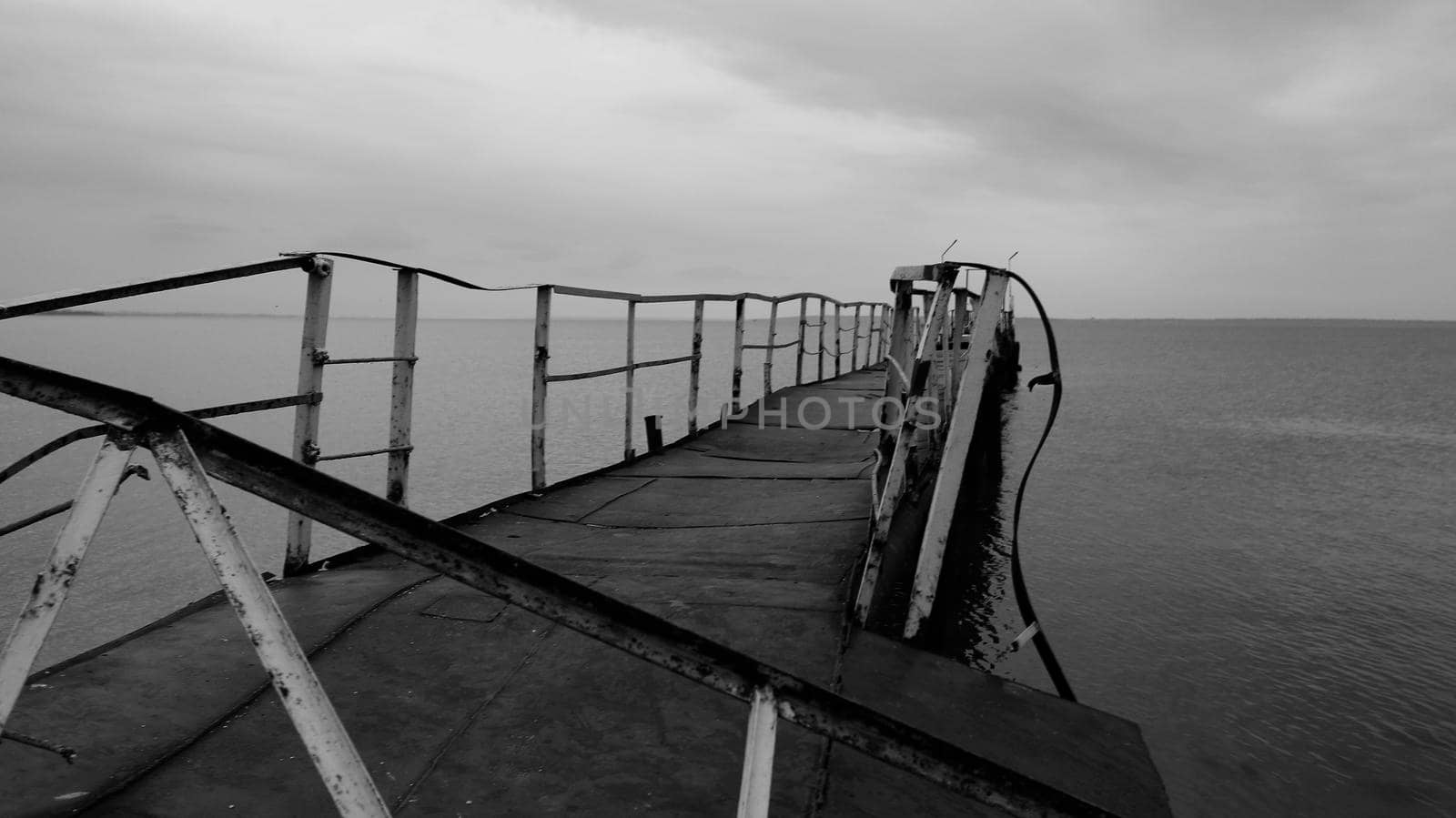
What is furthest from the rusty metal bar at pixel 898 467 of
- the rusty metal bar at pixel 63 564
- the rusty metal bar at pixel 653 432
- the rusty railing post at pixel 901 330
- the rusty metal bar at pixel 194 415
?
the rusty metal bar at pixel 653 432

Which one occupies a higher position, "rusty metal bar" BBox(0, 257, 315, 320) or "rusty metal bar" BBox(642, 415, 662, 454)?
"rusty metal bar" BBox(0, 257, 315, 320)

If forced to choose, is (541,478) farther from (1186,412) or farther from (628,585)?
(1186,412)

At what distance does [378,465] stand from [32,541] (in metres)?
5.79

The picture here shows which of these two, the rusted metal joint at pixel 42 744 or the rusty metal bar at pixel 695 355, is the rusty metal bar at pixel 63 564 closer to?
the rusted metal joint at pixel 42 744

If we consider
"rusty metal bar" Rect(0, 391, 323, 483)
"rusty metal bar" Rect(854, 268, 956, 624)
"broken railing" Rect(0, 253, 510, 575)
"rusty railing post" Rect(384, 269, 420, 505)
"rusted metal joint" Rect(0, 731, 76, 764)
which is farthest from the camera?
"rusty railing post" Rect(384, 269, 420, 505)

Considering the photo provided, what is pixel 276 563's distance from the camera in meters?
9.21

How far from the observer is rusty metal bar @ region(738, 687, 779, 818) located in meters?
1.18

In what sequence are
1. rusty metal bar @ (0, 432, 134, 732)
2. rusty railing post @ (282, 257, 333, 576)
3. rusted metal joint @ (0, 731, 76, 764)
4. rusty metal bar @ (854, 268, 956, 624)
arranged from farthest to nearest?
rusty railing post @ (282, 257, 333, 576), rusty metal bar @ (854, 268, 956, 624), rusted metal joint @ (0, 731, 76, 764), rusty metal bar @ (0, 432, 134, 732)

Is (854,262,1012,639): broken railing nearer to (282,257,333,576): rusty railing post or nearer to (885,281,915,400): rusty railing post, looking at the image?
→ (885,281,915,400): rusty railing post

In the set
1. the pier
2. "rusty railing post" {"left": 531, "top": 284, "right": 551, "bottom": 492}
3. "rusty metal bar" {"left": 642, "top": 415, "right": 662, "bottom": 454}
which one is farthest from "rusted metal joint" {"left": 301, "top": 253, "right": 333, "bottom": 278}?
"rusty metal bar" {"left": 642, "top": 415, "right": 662, "bottom": 454}

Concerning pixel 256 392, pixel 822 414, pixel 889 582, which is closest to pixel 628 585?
pixel 889 582

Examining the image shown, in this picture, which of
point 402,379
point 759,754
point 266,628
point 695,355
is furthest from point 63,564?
point 695,355

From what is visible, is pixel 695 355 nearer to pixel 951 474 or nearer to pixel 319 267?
pixel 319 267

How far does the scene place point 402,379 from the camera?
3.94 meters
